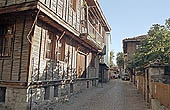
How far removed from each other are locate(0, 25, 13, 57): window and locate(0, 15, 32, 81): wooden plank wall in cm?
35

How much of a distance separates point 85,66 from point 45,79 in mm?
6956

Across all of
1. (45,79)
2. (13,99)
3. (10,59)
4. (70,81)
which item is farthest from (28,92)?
(70,81)

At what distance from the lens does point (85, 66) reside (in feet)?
47.2

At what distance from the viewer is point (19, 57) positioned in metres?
6.93

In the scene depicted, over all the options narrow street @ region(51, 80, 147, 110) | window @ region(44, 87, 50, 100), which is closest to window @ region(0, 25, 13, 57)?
window @ region(44, 87, 50, 100)

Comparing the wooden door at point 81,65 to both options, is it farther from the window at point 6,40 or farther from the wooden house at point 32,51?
the window at point 6,40

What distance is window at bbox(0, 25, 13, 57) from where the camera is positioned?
7.45m

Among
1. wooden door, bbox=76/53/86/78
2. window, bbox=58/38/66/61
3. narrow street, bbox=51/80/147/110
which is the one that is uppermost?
window, bbox=58/38/66/61

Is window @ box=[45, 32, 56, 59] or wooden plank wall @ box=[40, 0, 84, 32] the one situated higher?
wooden plank wall @ box=[40, 0, 84, 32]

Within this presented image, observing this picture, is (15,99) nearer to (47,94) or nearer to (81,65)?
(47,94)

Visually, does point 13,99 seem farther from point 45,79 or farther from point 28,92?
point 45,79

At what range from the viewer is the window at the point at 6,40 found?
745 centimetres

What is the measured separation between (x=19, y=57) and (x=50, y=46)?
202 centimetres

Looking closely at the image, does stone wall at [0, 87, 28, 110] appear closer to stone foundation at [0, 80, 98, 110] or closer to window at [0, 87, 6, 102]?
stone foundation at [0, 80, 98, 110]
